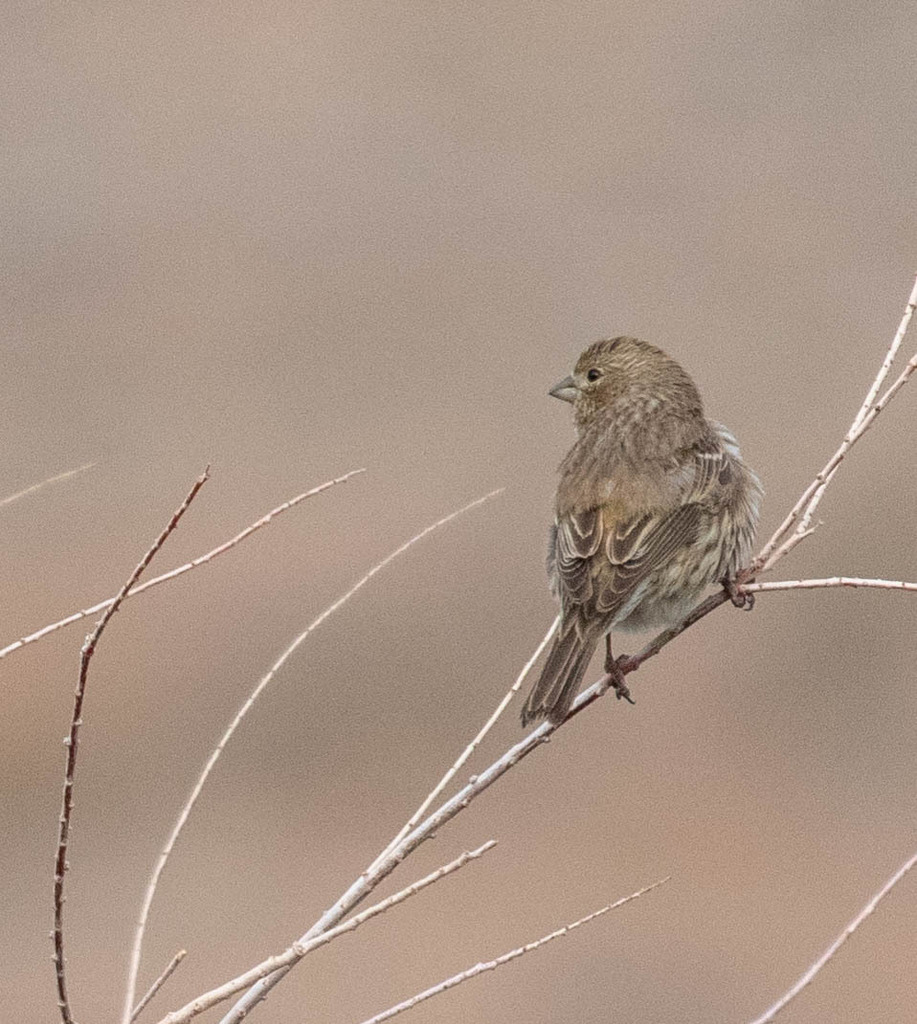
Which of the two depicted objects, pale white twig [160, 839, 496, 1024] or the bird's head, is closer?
pale white twig [160, 839, 496, 1024]

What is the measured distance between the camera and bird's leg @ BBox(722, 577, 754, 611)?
5266mm

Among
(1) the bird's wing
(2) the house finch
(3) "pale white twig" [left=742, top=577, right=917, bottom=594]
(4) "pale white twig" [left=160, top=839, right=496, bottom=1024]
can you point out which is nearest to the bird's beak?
(2) the house finch

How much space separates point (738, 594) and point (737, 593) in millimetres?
36

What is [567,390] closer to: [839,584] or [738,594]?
[738,594]

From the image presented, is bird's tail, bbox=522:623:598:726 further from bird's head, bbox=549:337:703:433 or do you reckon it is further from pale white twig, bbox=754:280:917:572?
bird's head, bbox=549:337:703:433

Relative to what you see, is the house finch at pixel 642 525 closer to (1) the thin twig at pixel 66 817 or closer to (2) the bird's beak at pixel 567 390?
(2) the bird's beak at pixel 567 390

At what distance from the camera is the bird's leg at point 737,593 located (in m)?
5.27

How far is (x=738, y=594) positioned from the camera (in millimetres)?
5441

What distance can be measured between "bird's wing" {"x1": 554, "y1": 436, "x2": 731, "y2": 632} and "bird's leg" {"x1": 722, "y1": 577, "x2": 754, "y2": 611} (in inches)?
8.9

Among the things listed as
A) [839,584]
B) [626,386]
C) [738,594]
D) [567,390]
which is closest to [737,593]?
[738,594]

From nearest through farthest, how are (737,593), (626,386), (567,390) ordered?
(737,593), (626,386), (567,390)

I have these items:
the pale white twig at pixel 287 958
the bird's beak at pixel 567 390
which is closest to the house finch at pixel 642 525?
the bird's beak at pixel 567 390

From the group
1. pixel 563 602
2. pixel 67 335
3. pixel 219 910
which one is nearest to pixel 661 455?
pixel 563 602

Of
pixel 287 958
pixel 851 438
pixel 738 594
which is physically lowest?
pixel 287 958
